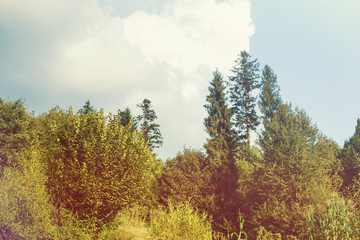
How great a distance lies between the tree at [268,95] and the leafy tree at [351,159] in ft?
30.0

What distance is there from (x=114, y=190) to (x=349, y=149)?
27977mm

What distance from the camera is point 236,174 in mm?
20406

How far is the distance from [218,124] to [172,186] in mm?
9176

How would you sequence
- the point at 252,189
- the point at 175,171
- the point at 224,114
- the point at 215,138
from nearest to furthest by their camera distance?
the point at 252,189 → the point at 175,171 → the point at 215,138 → the point at 224,114

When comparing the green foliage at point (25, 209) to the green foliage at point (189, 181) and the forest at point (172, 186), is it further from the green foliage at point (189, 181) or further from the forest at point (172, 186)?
the green foliage at point (189, 181)

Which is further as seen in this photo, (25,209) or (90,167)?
(90,167)

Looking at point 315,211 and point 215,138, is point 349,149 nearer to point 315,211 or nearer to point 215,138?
point 215,138

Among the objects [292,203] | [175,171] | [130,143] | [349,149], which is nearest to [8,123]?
→ [175,171]

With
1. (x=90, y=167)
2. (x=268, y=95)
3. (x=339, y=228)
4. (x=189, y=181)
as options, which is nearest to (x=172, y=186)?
(x=189, y=181)

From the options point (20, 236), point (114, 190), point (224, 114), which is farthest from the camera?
point (224, 114)

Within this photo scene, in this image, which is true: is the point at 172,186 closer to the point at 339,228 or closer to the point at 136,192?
the point at 136,192

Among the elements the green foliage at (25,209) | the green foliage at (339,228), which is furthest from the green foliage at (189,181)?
the green foliage at (339,228)

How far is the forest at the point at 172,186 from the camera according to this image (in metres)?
8.44

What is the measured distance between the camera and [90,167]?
9.31m
